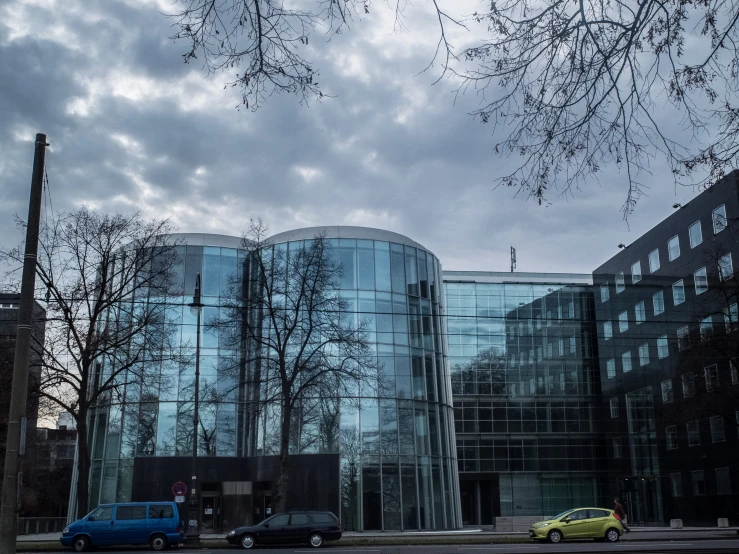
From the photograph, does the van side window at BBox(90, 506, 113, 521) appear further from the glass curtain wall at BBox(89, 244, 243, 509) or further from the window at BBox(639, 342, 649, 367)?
the window at BBox(639, 342, 649, 367)

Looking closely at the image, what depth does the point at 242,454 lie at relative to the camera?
44406 millimetres

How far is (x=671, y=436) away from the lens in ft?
195

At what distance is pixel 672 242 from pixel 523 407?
17453 mm

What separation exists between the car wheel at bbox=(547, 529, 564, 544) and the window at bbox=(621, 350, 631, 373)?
32.3 meters

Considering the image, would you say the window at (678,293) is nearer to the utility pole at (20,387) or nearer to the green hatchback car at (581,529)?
the green hatchback car at (581,529)

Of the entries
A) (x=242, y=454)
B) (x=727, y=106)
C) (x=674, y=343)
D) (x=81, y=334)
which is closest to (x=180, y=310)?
(x=242, y=454)

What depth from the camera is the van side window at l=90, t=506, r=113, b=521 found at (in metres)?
29.9

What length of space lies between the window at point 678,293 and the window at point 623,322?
550 centimetres

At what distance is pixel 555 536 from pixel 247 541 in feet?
41.5

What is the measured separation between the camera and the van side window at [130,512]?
99.2ft

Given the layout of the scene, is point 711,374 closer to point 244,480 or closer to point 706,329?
point 706,329

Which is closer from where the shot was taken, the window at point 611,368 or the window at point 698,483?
the window at point 698,483

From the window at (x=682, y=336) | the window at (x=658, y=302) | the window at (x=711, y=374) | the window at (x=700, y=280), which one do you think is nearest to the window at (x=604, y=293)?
the window at (x=658, y=302)

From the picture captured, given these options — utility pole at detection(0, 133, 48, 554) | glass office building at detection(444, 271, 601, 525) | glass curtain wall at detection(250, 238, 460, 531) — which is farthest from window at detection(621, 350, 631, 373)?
utility pole at detection(0, 133, 48, 554)
